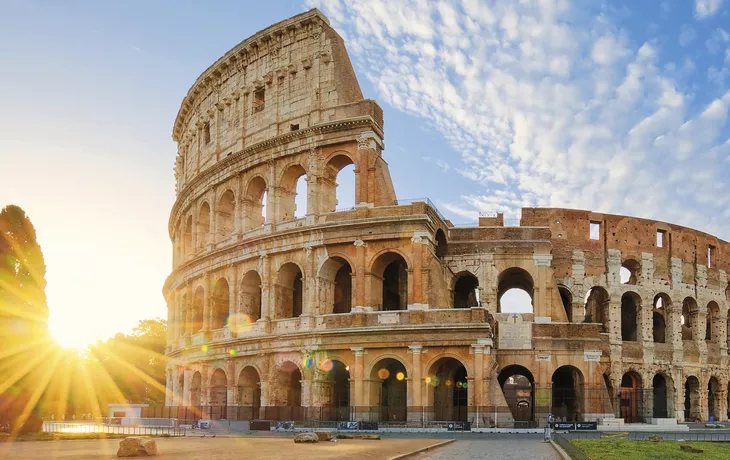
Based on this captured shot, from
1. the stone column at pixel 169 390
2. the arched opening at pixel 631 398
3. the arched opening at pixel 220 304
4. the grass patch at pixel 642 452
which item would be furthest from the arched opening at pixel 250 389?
the arched opening at pixel 631 398

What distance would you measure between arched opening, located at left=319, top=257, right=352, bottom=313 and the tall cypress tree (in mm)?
11632

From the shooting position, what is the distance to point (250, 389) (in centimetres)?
3628

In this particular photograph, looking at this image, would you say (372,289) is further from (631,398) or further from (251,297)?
(631,398)

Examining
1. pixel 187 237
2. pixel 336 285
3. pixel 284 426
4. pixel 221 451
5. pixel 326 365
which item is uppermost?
pixel 187 237

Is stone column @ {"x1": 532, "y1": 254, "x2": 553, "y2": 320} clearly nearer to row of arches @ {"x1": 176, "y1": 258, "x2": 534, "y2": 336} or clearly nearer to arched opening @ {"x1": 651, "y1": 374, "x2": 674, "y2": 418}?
row of arches @ {"x1": 176, "y1": 258, "x2": 534, "y2": 336}

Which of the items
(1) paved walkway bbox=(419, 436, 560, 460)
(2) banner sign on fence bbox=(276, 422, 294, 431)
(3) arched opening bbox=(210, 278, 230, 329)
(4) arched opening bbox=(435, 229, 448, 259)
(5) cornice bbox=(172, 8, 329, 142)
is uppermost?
(5) cornice bbox=(172, 8, 329, 142)

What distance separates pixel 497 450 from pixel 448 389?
1449cm

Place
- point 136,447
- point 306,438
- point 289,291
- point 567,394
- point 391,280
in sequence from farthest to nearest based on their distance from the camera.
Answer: point 567,394, point 391,280, point 289,291, point 306,438, point 136,447

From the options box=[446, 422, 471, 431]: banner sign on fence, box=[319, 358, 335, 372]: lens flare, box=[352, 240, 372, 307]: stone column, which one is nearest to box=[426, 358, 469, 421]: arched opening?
box=[446, 422, 471, 431]: banner sign on fence

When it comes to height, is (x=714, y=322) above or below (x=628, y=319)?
below

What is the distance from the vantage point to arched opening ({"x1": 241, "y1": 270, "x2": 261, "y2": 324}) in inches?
1448

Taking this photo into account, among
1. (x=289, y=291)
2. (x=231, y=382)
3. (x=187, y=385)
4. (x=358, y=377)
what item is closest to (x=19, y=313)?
(x=231, y=382)

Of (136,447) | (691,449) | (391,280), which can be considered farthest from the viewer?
(391,280)

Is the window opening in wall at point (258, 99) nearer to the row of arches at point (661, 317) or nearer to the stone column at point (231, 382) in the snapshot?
the stone column at point (231, 382)
